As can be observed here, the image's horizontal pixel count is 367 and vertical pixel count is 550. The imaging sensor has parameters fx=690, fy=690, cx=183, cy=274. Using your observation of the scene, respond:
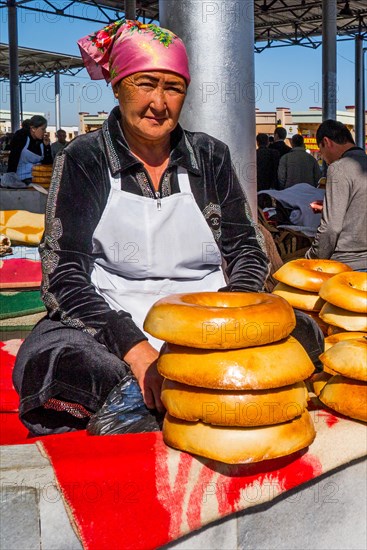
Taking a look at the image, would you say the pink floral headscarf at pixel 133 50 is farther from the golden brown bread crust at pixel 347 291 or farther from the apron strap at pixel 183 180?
the golden brown bread crust at pixel 347 291

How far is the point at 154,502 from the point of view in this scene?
1577mm

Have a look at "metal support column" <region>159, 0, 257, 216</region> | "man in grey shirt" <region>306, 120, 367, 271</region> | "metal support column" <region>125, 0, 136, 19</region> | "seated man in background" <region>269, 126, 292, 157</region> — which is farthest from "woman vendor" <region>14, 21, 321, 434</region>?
"metal support column" <region>125, 0, 136, 19</region>

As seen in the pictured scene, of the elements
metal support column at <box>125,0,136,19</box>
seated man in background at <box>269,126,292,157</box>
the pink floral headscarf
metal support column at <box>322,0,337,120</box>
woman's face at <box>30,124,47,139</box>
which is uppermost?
metal support column at <box>125,0,136,19</box>

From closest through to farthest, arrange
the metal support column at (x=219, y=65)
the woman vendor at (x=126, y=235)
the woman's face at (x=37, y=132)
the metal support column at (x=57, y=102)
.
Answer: the woman vendor at (x=126, y=235)
the metal support column at (x=219, y=65)
the woman's face at (x=37, y=132)
the metal support column at (x=57, y=102)

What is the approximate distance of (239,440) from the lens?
5.15 feet

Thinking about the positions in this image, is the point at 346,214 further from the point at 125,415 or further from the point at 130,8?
the point at 130,8

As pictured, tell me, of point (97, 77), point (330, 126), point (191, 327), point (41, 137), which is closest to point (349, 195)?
point (330, 126)

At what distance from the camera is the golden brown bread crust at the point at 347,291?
2.09 m

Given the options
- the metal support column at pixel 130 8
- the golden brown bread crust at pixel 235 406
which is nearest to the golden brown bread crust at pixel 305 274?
the golden brown bread crust at pixel 235 406

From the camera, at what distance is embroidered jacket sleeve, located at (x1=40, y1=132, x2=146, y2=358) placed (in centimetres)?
198

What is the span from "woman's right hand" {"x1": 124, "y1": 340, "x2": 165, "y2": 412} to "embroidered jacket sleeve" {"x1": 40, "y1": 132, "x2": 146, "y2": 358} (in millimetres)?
36

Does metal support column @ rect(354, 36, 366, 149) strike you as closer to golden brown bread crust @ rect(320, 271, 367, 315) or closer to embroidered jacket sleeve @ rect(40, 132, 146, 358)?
golden brown bread crust @ rect(320, 271, 367, 315)

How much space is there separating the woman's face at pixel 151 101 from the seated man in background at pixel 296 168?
6.12 meters

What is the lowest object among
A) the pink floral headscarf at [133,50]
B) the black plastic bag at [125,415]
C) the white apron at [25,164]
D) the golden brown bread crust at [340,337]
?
the black plastic bag at [125,415]
